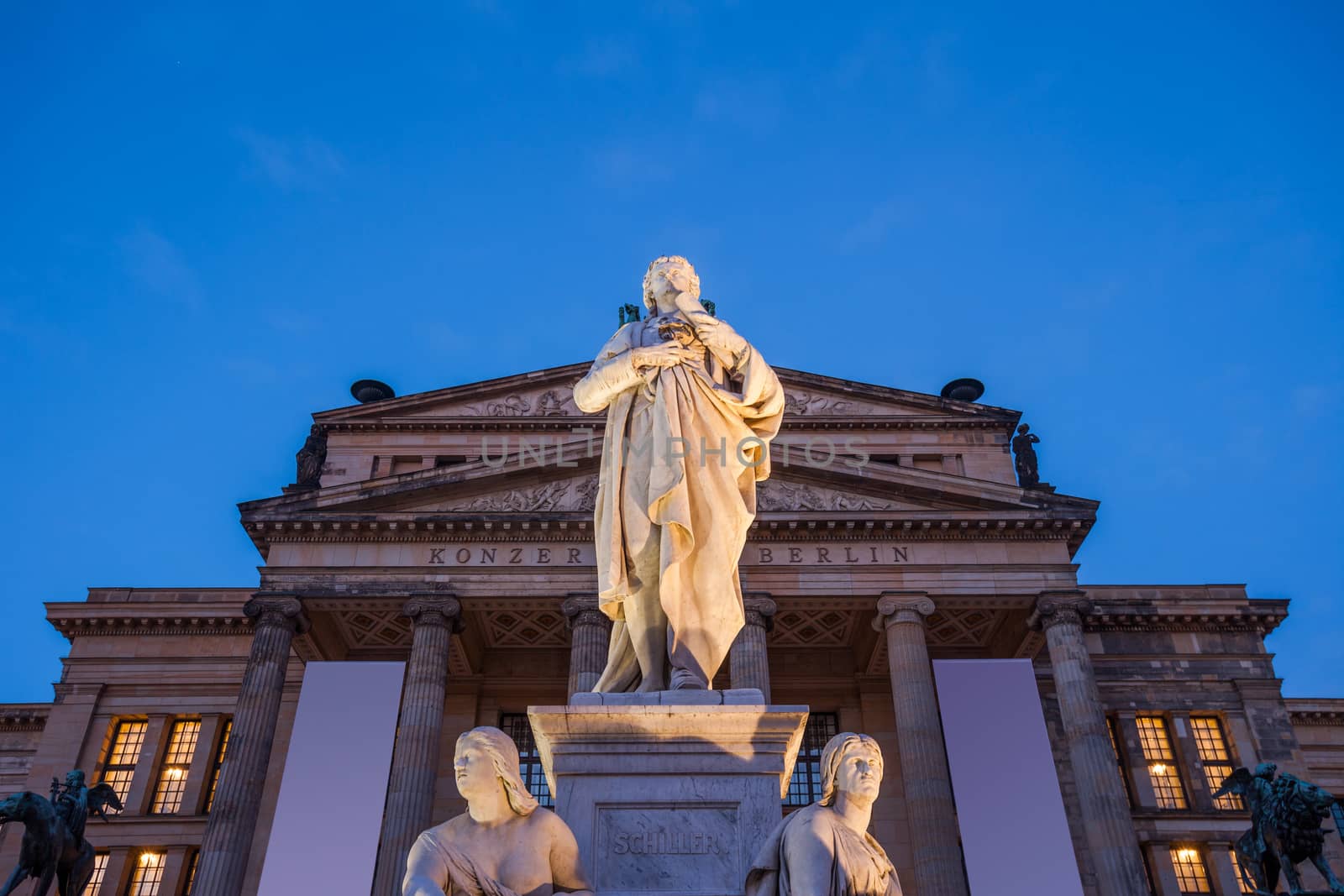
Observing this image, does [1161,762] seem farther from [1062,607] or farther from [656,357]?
[656,357]

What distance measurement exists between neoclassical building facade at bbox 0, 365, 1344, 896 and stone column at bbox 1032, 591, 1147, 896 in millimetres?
75

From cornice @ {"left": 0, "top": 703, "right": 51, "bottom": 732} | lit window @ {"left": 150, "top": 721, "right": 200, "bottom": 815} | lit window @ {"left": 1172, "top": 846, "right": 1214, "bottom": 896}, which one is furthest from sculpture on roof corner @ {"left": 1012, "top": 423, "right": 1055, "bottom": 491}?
cornice @ {"left": 0, "top": 703, "right": 51, "bottom": 732}

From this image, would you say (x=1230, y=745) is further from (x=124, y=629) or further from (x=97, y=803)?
(x=124, y=629)

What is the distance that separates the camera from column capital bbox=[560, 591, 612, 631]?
30.4 m

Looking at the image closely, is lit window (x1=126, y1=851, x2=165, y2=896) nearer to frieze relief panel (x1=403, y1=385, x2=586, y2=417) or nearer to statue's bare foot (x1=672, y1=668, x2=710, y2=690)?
frieze relief panel (x1=403, y1=385, x2=586, y2=417)

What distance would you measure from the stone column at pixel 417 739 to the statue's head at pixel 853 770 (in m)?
23.2

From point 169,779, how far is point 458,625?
1254 centimetres

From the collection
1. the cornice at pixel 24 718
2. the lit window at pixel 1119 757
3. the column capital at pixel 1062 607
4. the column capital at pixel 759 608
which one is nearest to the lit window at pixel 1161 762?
the lit window at pixel 1119 757

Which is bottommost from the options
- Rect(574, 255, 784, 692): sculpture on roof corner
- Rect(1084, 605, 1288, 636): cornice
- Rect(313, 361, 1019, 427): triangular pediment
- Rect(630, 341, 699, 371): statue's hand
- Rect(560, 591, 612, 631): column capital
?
Rect(574, 255, 784, 692): sculpture on roof corner

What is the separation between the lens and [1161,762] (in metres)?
36.0

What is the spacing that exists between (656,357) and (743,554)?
2581 centimetres

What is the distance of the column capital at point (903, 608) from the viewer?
102 feet

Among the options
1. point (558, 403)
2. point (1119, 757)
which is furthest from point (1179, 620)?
point (558, 403)

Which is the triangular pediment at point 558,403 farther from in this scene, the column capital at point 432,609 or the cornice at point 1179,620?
the column capital at point 432,609
